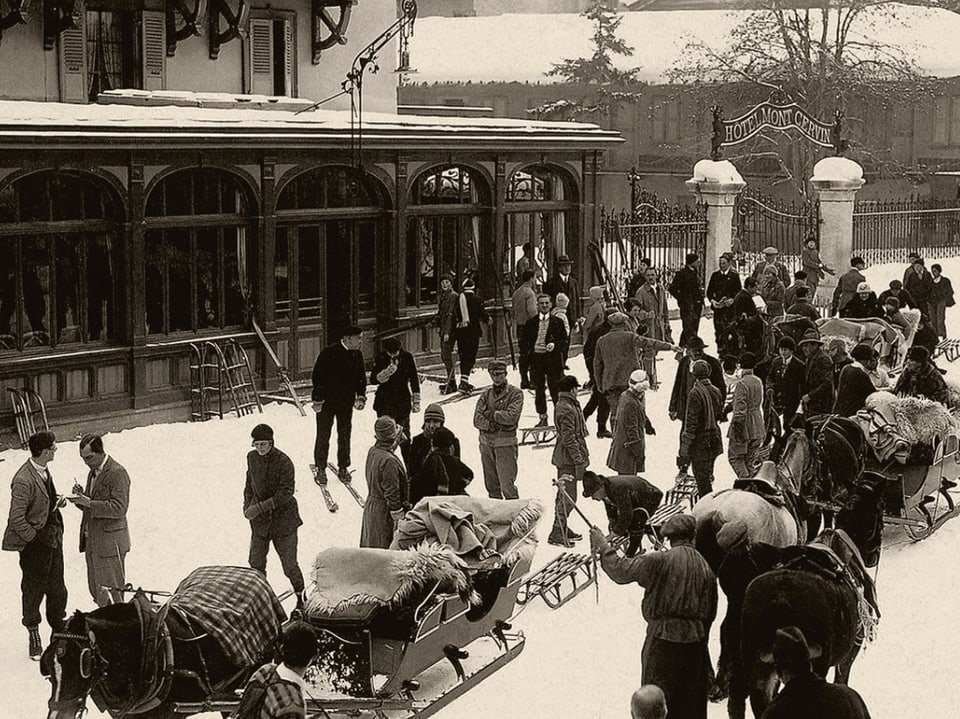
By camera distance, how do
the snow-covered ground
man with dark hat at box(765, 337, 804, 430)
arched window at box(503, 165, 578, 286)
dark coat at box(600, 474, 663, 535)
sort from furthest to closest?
arched window at box(503, 165, 578, 286) < man with dark hat at box(765, 337, 804, 430) < dark coat at box(600, 474, 663, 535) < the snow-covered ground

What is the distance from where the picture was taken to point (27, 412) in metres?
19.0

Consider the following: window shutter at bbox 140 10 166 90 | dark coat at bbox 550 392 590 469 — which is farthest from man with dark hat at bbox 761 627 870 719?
window shutter at bbox 140 10 166 90

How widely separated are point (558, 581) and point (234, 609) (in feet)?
14.0

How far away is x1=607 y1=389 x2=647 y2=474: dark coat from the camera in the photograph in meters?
15.6

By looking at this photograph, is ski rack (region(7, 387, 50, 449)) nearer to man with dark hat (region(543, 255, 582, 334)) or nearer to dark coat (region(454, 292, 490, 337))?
dark coat (region(454, 292, 490, 337))

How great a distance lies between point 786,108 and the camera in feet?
109

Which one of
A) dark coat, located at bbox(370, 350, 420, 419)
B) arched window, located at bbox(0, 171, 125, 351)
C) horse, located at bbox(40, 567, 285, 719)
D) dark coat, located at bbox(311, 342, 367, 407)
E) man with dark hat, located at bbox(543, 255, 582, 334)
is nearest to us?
horse, located at bbox(40, 567, 285, 719)

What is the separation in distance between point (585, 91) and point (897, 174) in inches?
417

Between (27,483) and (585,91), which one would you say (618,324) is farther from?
(585,91)

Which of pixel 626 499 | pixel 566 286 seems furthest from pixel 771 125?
pixel 626 499

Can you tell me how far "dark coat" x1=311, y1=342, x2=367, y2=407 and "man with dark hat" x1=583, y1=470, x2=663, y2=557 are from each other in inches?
188

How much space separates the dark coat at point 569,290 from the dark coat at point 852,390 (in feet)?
26.0

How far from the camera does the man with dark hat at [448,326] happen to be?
2277 cm

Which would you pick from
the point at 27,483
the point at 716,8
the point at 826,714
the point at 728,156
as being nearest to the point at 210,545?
the point at 27,483
